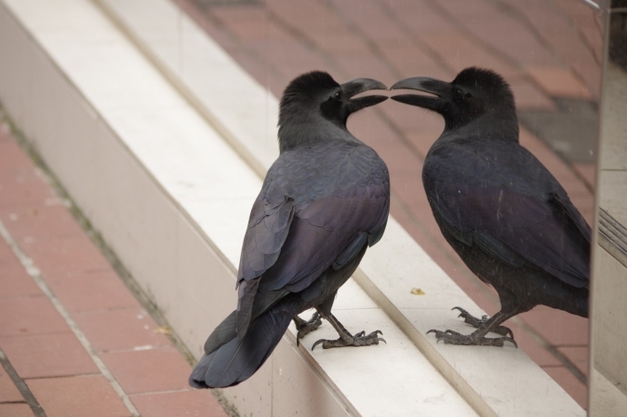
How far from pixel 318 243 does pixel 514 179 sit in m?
0.56

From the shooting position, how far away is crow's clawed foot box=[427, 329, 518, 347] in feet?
8.82

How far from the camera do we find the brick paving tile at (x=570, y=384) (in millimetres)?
2234

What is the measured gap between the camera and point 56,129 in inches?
199

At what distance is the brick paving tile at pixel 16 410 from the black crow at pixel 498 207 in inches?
53.2

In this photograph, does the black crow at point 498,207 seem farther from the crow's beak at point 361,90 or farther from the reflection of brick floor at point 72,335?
the reflection of brick floor at point 72,335

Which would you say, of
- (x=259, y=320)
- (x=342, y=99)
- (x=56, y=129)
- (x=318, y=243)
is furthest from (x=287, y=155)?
(x=56, y=129)

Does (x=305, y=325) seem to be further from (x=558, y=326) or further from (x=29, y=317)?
(x=29, y=317)

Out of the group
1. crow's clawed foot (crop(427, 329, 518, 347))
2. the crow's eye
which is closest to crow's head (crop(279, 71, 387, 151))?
the crow's eye

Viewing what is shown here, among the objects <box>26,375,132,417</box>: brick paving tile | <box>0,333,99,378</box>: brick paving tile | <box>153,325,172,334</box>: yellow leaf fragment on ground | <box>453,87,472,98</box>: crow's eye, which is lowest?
<box>0,333,99,378</box>: brick paving tile

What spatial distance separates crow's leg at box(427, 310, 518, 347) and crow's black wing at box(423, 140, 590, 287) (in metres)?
0.18

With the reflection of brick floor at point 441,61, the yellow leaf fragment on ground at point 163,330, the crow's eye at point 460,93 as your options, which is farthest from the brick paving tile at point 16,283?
the crow's eye at point 460,93

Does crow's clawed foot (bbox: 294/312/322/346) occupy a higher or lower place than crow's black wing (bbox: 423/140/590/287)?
lower

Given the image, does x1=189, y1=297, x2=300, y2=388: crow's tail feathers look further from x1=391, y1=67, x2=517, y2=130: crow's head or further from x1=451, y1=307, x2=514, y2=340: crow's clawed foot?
x1=391, y1=67, x2=517, y2=130: crow's head

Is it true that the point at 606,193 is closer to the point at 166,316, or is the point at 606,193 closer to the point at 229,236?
the point at 229,236
